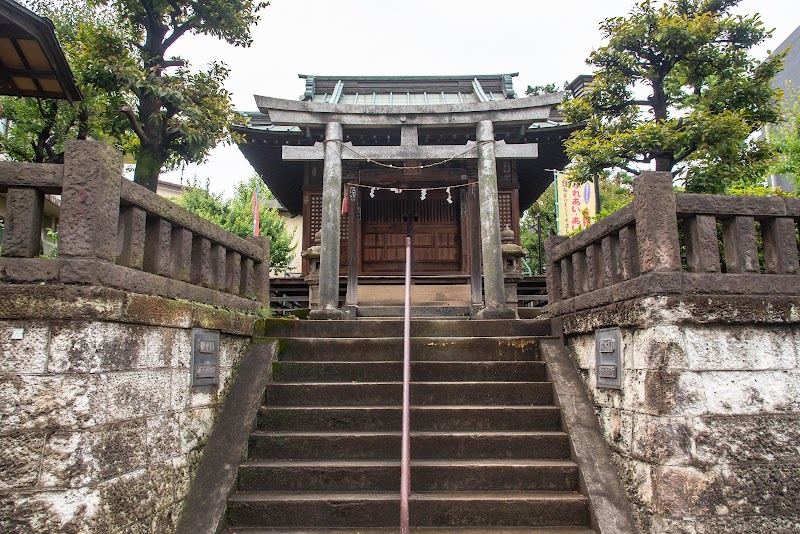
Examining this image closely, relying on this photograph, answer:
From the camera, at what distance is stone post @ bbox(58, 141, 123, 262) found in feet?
10.3

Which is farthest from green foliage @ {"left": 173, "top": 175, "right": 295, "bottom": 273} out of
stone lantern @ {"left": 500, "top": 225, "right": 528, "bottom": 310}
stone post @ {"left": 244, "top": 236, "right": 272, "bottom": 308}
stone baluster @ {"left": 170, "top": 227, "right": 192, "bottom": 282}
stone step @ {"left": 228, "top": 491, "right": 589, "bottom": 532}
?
stone step @ {"left": 228, "top": 491, "right": 589, "bottom": 532}

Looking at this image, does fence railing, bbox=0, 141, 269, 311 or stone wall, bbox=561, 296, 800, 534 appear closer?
fence railing, bbox=0, 141, 269, 311

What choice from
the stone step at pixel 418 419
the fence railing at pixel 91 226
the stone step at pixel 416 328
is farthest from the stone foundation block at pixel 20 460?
the stone step at pixel 416 328

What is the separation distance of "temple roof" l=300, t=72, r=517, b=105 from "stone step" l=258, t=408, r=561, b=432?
9062 mm

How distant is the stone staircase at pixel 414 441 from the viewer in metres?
4.08

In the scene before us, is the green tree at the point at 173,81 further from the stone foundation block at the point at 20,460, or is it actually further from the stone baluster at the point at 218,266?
the stone foundation block at the point at 20,460

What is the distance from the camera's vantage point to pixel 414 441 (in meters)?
4.68

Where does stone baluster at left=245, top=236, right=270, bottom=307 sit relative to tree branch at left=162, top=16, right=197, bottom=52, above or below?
below

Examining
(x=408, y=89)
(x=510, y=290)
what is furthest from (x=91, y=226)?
(x=408, y=89)

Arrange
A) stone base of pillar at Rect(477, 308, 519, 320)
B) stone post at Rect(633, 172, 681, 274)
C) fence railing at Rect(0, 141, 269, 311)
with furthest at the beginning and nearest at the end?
stone base of pillar at Rect(477, 308, 519, 320)
stone post at Rect(633, 172, 681, 274)
fence railing at Rect(0, 141, 269, 311)

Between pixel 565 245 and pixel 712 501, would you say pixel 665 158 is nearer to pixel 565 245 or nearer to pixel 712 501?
pixel 565 245

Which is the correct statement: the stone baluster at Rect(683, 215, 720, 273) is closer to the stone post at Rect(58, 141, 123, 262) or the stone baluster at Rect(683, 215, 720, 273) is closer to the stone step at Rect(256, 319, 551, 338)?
the stone step at Rect(256, 319, 551, 338)

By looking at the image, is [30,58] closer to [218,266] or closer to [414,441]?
[218,266]

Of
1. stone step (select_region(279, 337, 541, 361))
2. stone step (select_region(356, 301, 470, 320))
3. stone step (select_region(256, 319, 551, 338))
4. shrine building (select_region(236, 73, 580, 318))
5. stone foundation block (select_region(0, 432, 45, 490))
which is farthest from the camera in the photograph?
stone step (select_region(356, 301, 470, 320))
